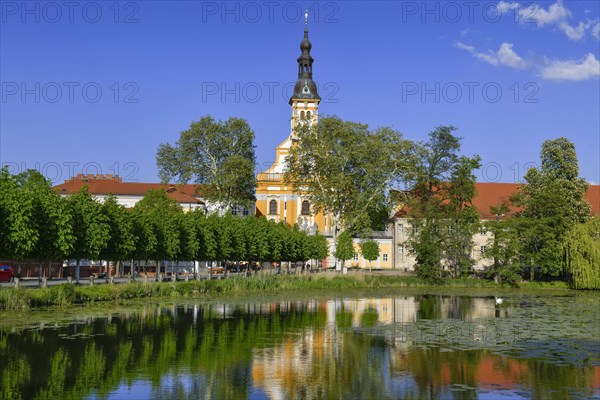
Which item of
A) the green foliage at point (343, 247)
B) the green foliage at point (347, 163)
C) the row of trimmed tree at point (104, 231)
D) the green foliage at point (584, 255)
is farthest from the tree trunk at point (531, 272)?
the row of trimmed tree at point (104, 231)

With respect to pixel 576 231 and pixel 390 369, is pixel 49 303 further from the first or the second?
pixel 576 231

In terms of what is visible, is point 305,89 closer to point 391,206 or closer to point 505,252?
point 391,206

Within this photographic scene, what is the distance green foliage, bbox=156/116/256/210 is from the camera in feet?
264

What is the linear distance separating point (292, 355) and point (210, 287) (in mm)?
27730

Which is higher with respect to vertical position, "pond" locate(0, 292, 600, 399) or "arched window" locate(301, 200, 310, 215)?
"arched window" locate(301, 200, 310, 215)

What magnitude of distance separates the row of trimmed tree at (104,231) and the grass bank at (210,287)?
125 inches

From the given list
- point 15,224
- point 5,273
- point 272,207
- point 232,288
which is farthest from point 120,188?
point 15,224

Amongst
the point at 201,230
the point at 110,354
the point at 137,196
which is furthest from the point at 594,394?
the point at 137,196

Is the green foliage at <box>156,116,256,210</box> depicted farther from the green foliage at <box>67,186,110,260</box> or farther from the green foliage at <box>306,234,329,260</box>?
the green foliage at <box>67,186,110,260</box>

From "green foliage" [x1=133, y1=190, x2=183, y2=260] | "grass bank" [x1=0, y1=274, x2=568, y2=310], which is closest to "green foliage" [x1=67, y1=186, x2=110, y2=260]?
"grass bank" [x1=0, y1=274, x2=568, y2=310]

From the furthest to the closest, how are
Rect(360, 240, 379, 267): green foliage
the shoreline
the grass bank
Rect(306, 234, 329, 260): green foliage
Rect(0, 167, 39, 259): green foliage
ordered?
1. Rect(360, 240, 379, 267): green foliage
2. Rect(306, 234, 329, 260): green foliage
3. Rect(0, 167, 39, 259): green foliage
4. the shoreline
5. the grass bank

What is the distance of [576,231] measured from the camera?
Result: 209 ft

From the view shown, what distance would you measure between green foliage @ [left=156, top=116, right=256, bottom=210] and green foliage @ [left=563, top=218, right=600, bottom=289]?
34.8 m

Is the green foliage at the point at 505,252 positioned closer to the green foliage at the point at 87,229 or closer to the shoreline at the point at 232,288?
the shoreline at the point at 232,288
